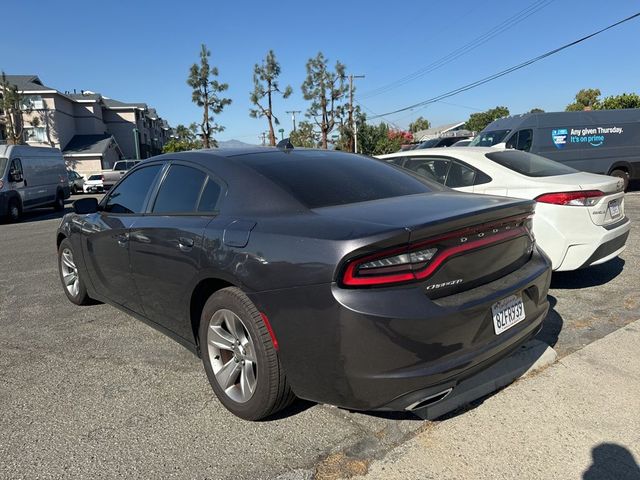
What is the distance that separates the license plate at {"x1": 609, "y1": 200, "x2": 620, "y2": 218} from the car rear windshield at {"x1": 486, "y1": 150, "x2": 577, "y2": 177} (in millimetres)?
Result: 621

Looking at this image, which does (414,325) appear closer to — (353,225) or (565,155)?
(353,225)

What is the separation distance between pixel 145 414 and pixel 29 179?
14.6m

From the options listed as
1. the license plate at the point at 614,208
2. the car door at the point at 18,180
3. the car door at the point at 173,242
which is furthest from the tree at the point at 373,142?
the car door at the point at 173,242

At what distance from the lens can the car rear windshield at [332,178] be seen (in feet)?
9.37

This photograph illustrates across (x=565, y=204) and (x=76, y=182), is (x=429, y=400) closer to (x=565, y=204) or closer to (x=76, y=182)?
(x=565, y=204)

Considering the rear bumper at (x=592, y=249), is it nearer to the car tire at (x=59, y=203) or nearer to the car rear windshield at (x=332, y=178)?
the car rear windshield at (x=332, y=178)

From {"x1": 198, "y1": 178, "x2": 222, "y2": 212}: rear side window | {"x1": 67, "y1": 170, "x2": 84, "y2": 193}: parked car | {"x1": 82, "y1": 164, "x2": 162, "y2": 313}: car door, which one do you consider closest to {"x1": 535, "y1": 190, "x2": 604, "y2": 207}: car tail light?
{"x1": 198, "y1": 178, "x2": 222, "y2": 212}: rear side window

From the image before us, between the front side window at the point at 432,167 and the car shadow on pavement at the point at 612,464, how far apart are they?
11.4ft

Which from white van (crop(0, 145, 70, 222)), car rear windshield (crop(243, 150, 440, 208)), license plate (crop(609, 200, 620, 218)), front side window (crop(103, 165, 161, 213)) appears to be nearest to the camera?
car rear windshield (crop(243, 150, 440, 208))

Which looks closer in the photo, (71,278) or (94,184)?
(71,278)

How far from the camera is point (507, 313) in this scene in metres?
2.55

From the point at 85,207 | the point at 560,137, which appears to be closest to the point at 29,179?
the point at 85,207

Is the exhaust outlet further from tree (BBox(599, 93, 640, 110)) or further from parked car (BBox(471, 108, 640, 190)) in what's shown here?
tree (BBox(599, 93, 640, 110))

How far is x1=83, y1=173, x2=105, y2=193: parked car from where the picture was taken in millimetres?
27859
